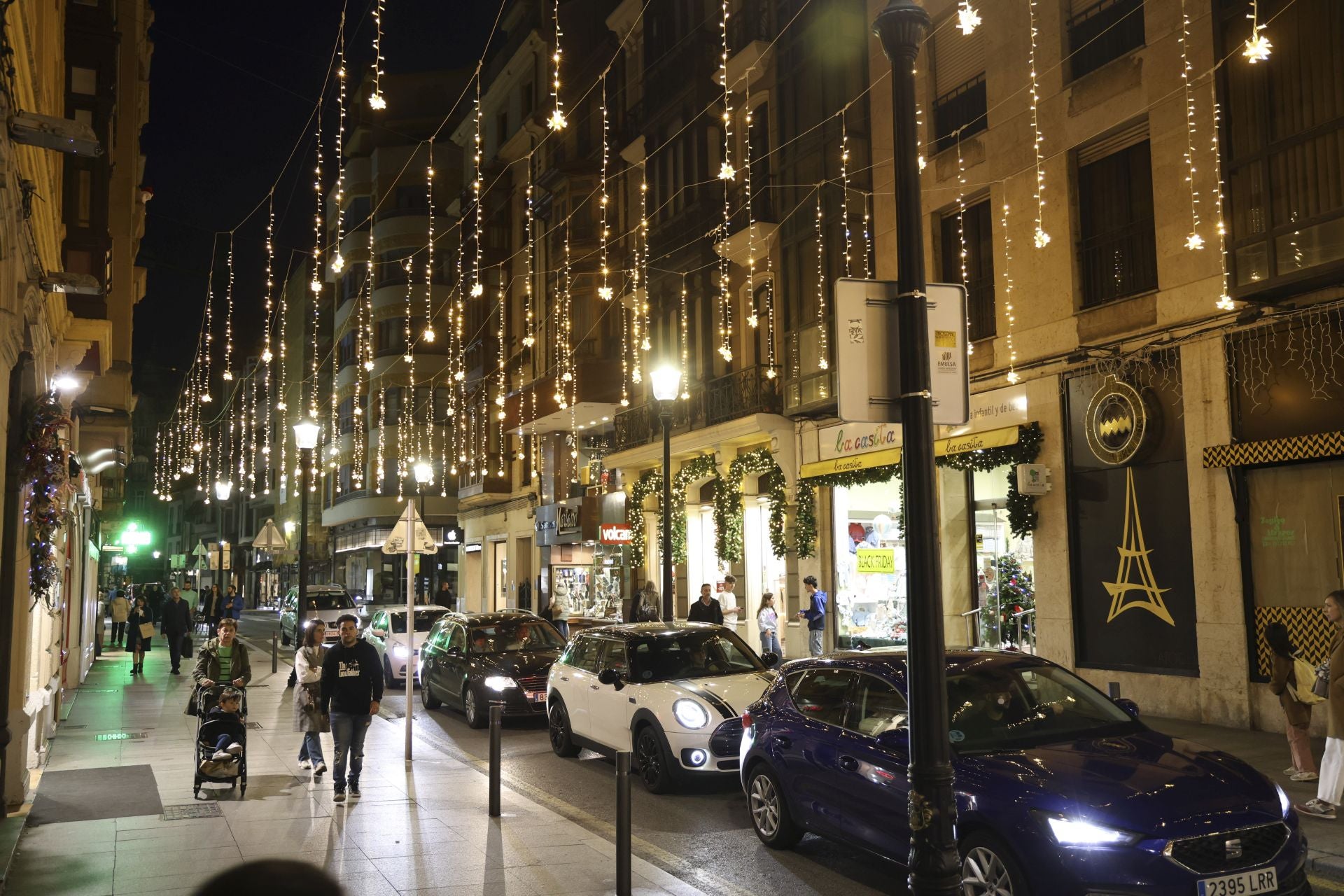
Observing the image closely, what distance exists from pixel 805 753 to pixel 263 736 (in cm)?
947

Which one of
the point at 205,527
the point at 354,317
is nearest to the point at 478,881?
the point at 354,317

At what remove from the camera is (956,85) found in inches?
766

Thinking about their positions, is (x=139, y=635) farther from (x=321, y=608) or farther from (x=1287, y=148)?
(x=1287, y=148)

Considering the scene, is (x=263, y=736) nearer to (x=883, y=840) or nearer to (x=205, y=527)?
(x=883, y=840)

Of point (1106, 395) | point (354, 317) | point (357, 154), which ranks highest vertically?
point (357, 154)

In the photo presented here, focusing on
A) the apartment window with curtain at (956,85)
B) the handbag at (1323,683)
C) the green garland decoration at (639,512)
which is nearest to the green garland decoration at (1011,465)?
the apartment window with curtain at (956,85)

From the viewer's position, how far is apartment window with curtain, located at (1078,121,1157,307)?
15.9 metres

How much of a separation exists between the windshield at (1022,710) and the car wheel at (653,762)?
4.25m

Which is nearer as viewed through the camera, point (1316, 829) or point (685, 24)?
point (1316, 829)

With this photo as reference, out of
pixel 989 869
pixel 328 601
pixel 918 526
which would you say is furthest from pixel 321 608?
pixel 918 526

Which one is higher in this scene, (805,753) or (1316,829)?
(805,753)

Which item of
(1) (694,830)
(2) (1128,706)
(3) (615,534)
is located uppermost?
(3) (615,534)

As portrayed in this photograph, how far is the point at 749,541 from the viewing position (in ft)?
84.2

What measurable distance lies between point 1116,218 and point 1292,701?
849 cm
